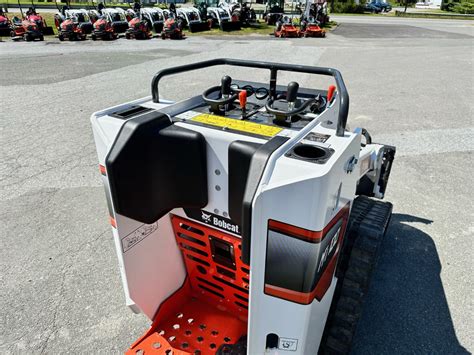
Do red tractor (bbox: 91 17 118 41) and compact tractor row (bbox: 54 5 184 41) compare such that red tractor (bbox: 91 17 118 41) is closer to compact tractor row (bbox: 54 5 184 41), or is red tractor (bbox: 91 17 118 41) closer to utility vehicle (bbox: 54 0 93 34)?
compact tractor row (bbox: 54 5 184 41)

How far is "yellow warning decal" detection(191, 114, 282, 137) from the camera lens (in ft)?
5.73

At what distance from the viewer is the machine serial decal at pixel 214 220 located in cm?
188

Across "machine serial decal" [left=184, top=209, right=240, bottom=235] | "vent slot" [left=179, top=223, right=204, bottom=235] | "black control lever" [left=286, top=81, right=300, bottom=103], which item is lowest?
"vent slot" [left=179, top=223, right=204, bottom=235]

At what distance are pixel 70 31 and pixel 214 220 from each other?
64.5 ft

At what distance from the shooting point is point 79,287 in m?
2.84

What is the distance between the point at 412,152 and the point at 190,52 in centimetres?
1127

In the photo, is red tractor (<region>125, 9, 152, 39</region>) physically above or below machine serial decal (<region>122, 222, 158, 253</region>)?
below

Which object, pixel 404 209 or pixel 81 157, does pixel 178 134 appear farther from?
pixel 81 157

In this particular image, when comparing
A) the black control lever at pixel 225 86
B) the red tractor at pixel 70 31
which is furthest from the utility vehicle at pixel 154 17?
the black control lever at pixel 225 86

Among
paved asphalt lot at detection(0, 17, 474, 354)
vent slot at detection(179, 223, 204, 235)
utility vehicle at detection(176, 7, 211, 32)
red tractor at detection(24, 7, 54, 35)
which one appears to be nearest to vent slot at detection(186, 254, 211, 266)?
vent slot at detection(179, 223, 204, 235)

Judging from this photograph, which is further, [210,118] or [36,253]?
[36,253]

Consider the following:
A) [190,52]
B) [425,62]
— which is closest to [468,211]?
[425,62]

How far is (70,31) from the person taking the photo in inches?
706

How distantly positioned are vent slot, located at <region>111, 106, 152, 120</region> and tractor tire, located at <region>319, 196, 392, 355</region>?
4.57ft
